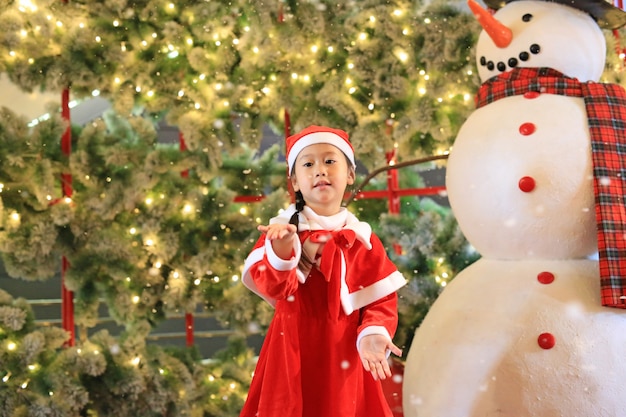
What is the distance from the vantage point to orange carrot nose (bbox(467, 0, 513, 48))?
6.68 feet

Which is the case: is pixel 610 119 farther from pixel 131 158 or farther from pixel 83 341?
pixel 83 341

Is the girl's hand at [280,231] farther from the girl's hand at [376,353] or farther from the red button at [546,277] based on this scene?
the red button at [546,277]

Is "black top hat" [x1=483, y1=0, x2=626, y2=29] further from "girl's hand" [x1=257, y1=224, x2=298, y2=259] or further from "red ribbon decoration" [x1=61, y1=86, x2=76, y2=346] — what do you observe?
"red ribbon decoration" [x1=61, y1=86, x2=76, y2=346]

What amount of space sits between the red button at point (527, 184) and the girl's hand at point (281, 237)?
0.76 meters

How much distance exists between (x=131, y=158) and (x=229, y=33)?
60 centimetres

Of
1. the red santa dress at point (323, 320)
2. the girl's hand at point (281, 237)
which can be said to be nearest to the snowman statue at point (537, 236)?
the red santa dress at point (323, 320)

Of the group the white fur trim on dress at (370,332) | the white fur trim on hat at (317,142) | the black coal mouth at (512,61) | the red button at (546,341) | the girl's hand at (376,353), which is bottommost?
the red button at (546,341)

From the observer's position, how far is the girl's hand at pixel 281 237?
143cm

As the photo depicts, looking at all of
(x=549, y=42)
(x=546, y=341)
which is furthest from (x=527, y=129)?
(x=546, y=341)

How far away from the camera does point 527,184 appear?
1930 millimetres

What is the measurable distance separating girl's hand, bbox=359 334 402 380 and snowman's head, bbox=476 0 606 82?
3.32ft

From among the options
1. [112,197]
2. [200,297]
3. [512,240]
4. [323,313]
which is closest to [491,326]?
[512,240]

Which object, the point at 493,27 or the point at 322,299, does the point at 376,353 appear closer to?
the point at 322,299

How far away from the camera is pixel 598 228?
190 cm
